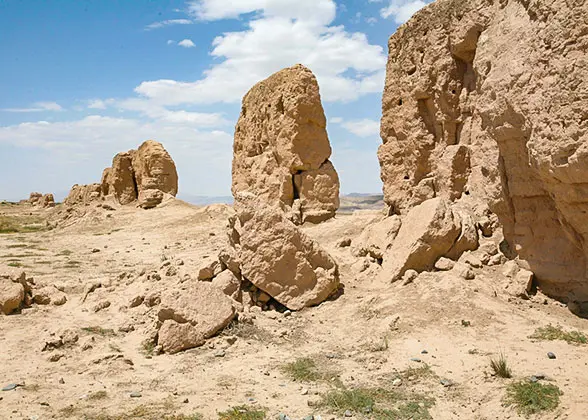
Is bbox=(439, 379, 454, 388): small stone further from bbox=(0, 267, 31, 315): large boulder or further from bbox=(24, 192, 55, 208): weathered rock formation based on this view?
bbox=(24, 192, 55, 208): weathered rock formation

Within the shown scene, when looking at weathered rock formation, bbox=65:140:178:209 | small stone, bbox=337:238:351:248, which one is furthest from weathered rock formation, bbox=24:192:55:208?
small stone, bbox=337:238:351:248

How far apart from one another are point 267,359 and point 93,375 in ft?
6.56

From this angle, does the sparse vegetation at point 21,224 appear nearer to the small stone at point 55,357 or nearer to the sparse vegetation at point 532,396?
the small stone at point 55,357

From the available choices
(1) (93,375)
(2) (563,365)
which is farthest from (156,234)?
(2) (563,365)

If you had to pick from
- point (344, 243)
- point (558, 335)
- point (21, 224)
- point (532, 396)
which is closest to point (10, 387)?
point (532, 396)

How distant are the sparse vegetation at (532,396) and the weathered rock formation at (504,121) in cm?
229

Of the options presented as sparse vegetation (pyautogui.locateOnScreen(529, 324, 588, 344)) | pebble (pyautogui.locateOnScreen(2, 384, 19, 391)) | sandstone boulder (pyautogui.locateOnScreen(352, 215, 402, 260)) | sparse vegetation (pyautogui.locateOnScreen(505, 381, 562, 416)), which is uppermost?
sandstone boulder (pyautogui.locateOnScreen(352, 215, 402, 260))

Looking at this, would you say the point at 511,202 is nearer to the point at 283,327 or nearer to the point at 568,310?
the point at 568,310

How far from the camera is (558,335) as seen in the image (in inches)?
209

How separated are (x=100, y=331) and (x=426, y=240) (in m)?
5.07

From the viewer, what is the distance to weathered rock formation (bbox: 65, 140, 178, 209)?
23.9 m

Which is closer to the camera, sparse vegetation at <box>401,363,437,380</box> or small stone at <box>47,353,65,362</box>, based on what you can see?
sparse vegetation at <box>401,363,437,380</box>

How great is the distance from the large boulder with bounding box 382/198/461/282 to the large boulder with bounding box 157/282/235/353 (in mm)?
2808

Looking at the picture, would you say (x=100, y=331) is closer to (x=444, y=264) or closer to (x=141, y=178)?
(x=444, y=264)
